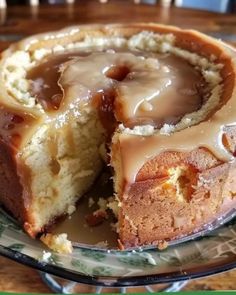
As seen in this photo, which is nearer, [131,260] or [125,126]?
[131,260]

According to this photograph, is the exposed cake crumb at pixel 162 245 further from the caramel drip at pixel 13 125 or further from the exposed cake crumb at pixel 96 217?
the caramel drip at pixel 13 125

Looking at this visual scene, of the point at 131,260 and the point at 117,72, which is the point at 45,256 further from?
the point at 117,72

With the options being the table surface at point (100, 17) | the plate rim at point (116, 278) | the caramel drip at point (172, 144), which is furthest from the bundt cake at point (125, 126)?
the table surface at point (100, 17)

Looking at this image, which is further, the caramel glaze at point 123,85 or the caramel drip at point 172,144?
the caramel glaze at point 123,85

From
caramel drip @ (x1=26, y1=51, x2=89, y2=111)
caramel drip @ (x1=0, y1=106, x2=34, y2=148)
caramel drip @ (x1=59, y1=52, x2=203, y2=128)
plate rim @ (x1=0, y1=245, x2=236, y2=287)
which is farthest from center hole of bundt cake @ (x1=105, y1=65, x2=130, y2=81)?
plate rim @ (x1=0, y1=245, x2=236, y2=287)

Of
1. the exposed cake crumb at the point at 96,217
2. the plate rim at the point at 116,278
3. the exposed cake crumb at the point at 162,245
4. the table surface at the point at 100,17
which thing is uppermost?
the table surface at the point at 100,17

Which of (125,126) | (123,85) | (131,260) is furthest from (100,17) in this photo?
(131,260)

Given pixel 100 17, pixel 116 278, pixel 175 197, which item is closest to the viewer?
pixel 116 278

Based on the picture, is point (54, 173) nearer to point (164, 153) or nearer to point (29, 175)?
point (29, 175)
